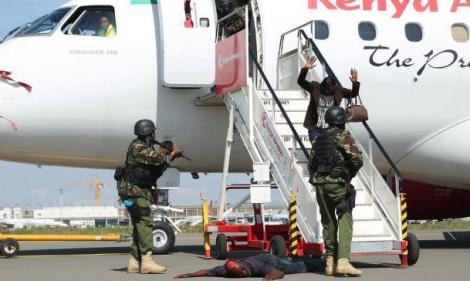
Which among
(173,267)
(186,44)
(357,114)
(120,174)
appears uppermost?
(186,44)

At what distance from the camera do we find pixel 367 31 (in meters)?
14.6

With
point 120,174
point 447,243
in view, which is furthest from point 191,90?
point 447,243

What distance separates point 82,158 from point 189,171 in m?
2.11

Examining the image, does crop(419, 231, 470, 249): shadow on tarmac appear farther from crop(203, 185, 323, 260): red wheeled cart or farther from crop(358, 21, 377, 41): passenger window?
crop(358, 21, 377, 41): passenger window

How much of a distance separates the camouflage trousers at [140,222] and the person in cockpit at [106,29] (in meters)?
4.35

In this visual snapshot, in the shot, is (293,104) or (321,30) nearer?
(293,104)

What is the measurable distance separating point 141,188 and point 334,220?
2454mm

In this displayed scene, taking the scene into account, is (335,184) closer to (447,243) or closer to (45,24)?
(45,24)

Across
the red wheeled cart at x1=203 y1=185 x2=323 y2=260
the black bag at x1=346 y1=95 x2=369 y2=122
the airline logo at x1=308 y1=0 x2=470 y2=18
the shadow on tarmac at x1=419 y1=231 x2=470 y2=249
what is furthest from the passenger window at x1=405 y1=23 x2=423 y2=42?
the shadow on tarmac at x1=419 y1=231 x2=470 y2=249

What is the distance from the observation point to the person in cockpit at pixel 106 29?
1389cm

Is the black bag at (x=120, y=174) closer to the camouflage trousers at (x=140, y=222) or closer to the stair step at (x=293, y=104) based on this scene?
the camouflage trousers at (x=140, y=222)

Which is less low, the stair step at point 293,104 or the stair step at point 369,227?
the stair step at point 293,104

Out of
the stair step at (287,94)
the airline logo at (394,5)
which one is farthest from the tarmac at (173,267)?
the airline logo at (394,5)

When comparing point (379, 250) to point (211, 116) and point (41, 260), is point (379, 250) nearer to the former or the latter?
point (211, 116)
